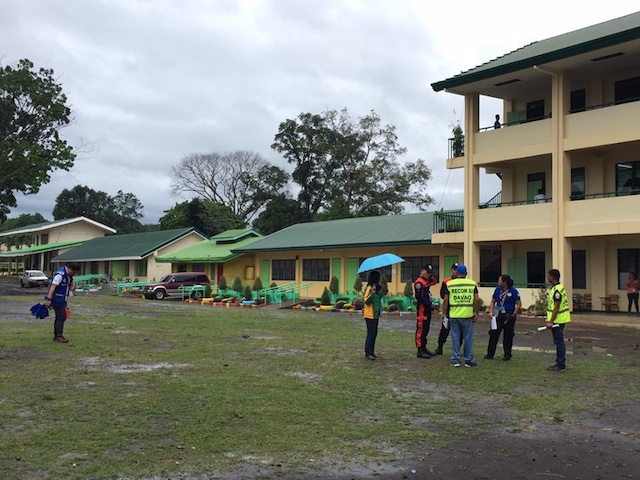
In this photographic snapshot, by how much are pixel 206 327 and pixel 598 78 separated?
17.6 metres

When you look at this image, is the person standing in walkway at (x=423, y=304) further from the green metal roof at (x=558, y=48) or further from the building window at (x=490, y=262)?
the building window at (x=490, y=262)

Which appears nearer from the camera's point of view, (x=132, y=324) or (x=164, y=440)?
(x=164, y=440)

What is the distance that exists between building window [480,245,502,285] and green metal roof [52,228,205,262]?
31.2m

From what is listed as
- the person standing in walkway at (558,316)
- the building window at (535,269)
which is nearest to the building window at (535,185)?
the building window at (535,269)

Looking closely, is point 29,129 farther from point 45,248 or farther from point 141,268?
point 45,248

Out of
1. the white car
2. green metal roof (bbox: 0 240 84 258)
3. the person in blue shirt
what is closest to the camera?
the person in blue shirt

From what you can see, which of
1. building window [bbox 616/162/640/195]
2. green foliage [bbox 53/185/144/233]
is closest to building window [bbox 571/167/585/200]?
building window [bbox 616/162/640/195]

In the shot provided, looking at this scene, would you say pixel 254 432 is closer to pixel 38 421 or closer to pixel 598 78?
pixel 38 421

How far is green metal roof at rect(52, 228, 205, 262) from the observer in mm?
52500

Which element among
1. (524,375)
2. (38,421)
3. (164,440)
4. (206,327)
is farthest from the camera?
(206,327)

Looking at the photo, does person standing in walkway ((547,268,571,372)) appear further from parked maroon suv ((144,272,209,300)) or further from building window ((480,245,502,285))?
parked maroon suv ((144,272,209,300))

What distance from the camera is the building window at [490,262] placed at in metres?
28.2

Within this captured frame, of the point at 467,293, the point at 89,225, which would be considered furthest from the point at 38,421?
the point at 89,225

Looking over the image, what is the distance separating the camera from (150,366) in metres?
10.8
